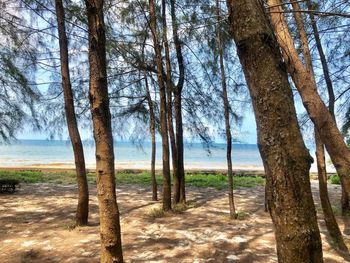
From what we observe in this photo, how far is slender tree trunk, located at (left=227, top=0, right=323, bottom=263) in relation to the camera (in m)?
1.38

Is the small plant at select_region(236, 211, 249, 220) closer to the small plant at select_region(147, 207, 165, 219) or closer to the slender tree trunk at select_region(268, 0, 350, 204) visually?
the small plant at select_region(147, 207, 165, 219)

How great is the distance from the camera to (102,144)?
107 inches

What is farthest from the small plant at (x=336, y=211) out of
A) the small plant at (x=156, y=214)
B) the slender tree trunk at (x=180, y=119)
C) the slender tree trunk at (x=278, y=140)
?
the slender tree trunk at (x=278, y=140)

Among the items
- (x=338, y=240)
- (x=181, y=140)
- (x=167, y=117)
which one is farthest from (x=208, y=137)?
(x=338, y=240)

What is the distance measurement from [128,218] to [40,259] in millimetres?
2083

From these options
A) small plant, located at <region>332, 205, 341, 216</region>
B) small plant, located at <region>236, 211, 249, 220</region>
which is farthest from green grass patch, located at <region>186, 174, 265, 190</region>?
small plant, located at <region>236, 211, 249, 220</region>

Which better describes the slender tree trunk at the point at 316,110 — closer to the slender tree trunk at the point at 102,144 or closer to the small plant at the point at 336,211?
the slender tree trunk at the point at 102,144

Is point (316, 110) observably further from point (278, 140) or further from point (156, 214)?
point (156, 214)

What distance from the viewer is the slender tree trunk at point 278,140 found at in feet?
4.52

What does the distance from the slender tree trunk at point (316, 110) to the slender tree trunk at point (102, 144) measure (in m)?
1.79

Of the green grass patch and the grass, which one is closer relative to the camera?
the green grass patch

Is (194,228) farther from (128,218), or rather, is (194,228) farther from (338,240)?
(338,240)

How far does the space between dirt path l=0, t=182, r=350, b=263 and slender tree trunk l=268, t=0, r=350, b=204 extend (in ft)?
3.41

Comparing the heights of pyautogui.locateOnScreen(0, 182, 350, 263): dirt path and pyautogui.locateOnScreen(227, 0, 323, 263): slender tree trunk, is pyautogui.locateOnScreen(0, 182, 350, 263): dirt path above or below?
below
